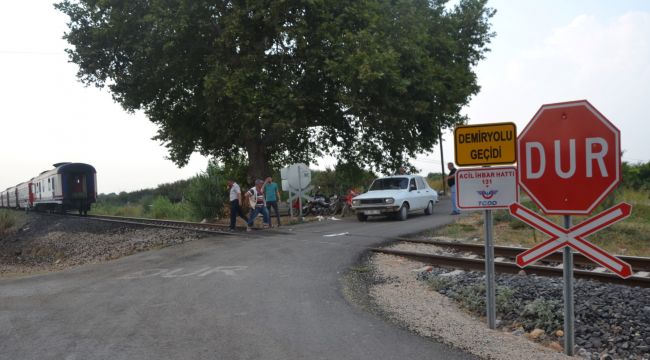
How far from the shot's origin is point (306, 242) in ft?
44.9

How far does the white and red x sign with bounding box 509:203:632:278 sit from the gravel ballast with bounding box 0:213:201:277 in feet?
39.8

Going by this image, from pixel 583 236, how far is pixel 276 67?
1804cm

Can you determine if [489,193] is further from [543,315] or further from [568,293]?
[543,315]

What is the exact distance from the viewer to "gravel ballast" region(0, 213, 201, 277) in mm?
16078

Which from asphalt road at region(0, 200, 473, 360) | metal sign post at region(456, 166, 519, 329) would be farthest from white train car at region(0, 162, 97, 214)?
metal sign post at region(456, 166, 519, 329)

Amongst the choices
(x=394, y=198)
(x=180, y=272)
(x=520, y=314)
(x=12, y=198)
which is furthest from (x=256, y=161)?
(x=12, y=198)

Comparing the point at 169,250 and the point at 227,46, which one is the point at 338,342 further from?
the point at 227,46

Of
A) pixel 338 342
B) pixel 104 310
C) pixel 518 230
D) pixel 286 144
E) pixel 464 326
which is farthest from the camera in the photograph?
pixel 286 144

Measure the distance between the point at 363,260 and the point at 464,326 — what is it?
5031mm

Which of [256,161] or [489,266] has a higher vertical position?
[256,161]

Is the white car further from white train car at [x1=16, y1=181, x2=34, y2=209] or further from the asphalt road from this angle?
white train car at [x1=16, y1=181, x2=34, y2=209]

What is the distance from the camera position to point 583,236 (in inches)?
189

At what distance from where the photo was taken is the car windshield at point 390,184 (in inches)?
791

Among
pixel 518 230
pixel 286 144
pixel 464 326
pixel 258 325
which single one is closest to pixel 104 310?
pixel 258 325
